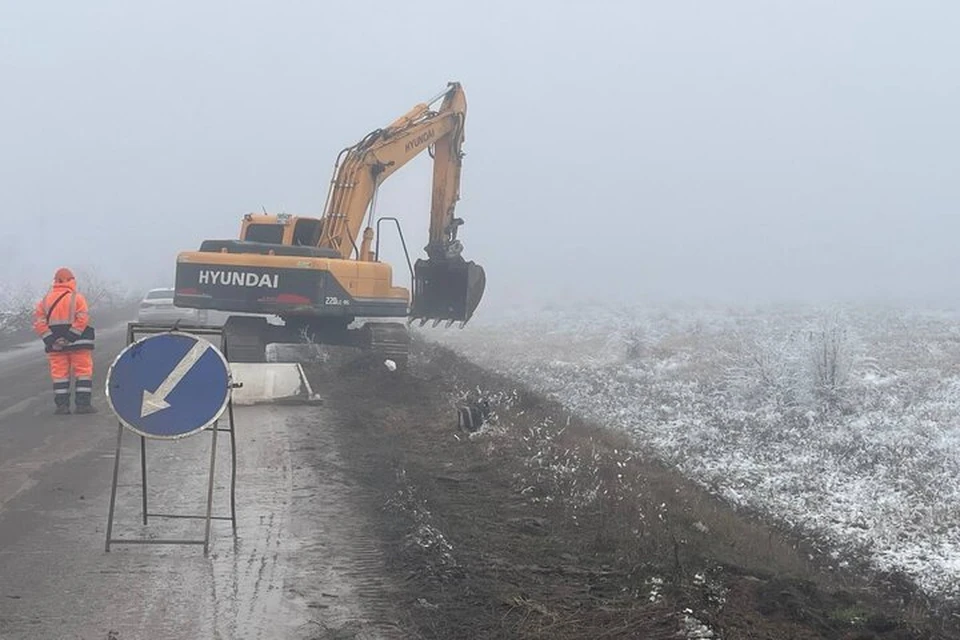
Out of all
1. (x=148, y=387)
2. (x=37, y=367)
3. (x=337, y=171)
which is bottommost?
(x=37, y=367)

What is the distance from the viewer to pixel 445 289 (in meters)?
18.4

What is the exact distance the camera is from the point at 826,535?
8039 mm

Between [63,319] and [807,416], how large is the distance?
30.8ft

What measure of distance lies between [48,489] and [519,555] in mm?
4130

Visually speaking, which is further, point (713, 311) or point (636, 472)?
point (713, 311)

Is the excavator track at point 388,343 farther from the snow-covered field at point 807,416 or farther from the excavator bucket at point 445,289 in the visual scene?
the snow-covered field at point 807,416

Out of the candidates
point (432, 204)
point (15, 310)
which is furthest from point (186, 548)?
point (15, 310)

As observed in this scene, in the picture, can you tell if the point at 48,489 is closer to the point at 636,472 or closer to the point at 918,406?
the point at 636,472

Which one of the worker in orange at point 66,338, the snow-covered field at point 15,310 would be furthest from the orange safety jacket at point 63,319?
the snow-covered field at point 15,310

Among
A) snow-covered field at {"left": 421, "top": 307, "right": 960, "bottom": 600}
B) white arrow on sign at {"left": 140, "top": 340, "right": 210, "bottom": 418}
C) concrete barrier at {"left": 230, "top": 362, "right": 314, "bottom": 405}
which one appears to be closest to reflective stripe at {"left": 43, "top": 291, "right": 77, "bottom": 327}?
concrete barrier at {"left": 230, "top": 362, "right": 314, "bottom": 405}

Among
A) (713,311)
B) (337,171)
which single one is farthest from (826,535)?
(713,311)

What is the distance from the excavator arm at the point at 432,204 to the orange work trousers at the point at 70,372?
5664 millimetres

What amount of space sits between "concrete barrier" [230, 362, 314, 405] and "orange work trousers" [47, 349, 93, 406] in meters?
1.78

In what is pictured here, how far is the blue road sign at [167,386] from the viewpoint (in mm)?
6328
